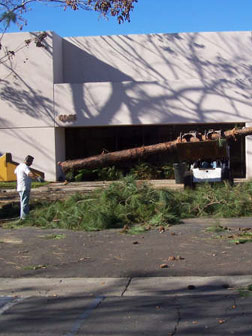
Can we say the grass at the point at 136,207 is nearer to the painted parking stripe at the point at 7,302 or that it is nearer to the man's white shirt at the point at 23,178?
the man's white shirt at the point at 23,178

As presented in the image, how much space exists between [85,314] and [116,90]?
17.1 metres

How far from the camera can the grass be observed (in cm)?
1150

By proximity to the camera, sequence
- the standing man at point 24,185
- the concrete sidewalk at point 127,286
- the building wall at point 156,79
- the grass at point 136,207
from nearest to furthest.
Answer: the concrete sidewalk at point 127,286 → the grass at point 136,207 → the standing man at point 24,185 → the building wall at point 156,79

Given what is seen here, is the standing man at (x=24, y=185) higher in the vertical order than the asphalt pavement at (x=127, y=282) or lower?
higher

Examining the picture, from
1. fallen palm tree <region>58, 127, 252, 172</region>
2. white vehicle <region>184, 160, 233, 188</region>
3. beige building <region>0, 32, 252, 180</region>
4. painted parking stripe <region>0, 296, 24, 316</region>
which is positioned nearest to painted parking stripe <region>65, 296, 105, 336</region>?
painted parking stripe <region>0, 296, 24, 316</region>

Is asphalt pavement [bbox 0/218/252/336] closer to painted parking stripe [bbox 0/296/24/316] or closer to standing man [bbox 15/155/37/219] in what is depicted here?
painted parking stripe [bbox 0/296/24/316]

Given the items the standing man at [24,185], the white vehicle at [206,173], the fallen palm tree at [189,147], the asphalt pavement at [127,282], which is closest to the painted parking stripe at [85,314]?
the asphalt pavement at [127,282]

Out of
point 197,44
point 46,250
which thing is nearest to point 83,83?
point 197,44

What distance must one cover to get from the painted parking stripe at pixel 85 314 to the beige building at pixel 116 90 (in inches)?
632

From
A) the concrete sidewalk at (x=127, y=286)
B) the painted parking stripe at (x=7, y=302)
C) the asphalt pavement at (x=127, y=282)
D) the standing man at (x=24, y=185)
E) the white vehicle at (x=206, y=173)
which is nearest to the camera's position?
the asphalt pavement at (x=127, y=282)

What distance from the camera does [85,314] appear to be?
19.8 feet

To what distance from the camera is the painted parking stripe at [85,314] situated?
18.1 ft

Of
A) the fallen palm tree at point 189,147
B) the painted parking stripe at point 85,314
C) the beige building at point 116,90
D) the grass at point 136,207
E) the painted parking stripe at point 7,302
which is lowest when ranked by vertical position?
the painted parking stripe at point 7,302

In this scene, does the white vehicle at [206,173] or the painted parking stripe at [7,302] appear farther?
the white vehicle at [206,173]
